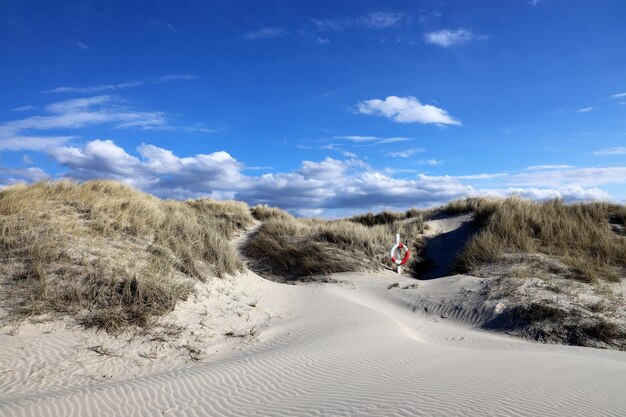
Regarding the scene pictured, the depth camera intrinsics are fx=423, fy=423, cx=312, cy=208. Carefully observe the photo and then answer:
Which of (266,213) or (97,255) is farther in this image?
(266,213)

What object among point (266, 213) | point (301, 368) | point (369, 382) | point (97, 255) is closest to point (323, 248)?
point (97, 255)

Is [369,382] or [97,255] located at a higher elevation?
[97,255]

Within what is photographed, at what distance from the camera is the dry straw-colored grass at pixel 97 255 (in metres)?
6.62

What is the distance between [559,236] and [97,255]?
1257 cm

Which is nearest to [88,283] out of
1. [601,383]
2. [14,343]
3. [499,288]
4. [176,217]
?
[14,343]

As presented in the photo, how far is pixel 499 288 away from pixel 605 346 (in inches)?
101

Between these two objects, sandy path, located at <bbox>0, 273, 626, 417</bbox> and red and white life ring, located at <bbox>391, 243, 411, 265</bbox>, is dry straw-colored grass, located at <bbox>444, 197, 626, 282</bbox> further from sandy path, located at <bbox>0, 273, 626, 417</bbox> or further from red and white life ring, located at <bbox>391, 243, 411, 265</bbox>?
sandy path, located at <bbox>0, 273, 626, 417</bbox>

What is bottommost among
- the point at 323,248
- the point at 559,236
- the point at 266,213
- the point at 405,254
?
the point at 405,254

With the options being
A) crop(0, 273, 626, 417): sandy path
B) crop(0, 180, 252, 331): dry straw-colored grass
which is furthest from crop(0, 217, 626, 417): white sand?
crop(0, 180, 252, 331): dry straw-colored grass

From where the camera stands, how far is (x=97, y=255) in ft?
25.8

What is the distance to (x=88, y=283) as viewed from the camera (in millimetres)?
6957

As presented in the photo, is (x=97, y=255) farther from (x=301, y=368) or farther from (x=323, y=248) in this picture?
(x=323, y=248)

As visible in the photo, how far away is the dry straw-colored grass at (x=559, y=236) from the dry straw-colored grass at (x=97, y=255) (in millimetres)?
7405

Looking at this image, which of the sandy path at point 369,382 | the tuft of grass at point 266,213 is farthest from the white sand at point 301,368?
the tuft of grass at point 266,213
